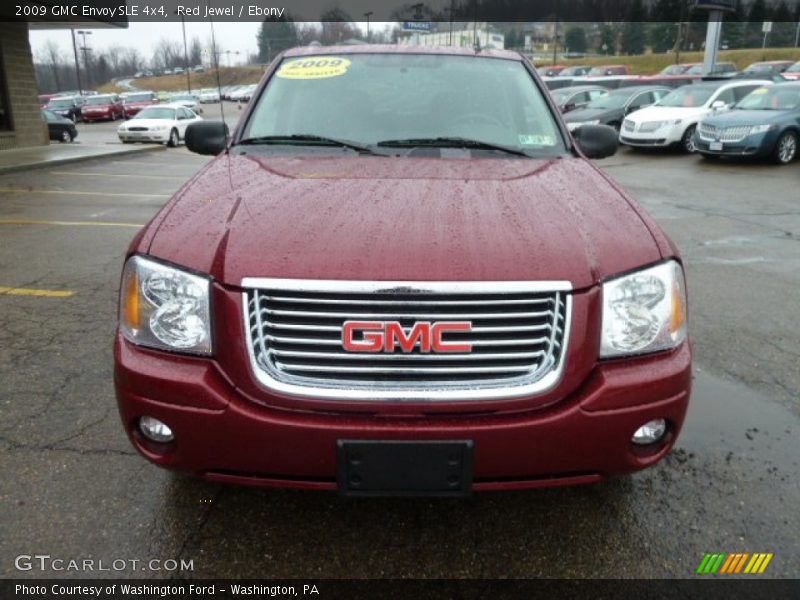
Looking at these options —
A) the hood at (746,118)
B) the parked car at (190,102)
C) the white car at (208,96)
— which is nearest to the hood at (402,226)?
the hood at (746,118)

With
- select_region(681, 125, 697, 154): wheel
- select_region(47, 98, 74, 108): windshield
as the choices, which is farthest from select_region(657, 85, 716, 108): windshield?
select_region(47, 98, 74, 108): windshield

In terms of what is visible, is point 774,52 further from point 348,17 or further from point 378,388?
point 378,388

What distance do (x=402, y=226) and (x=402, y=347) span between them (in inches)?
16.6

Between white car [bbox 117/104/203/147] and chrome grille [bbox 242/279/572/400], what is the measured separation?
73.4 feet

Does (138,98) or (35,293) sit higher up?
(35,293)

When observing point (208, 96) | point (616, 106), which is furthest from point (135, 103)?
Answer: point (616, 106)

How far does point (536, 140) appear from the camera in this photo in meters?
3.09

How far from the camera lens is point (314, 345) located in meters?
1.84

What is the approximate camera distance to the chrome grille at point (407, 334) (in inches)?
70.9

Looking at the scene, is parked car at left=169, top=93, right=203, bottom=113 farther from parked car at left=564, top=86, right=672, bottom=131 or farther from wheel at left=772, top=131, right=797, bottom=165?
wheel at left=772, top=131, right=797, bottom=165

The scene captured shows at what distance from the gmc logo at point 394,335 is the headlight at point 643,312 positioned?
1.48ft

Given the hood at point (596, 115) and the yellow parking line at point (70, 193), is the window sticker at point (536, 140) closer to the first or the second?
the yellow parking line at point (70, 193)

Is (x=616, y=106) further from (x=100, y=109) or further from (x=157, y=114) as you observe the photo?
(x=100, y=109)

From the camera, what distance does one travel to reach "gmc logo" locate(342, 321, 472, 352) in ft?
5.92
